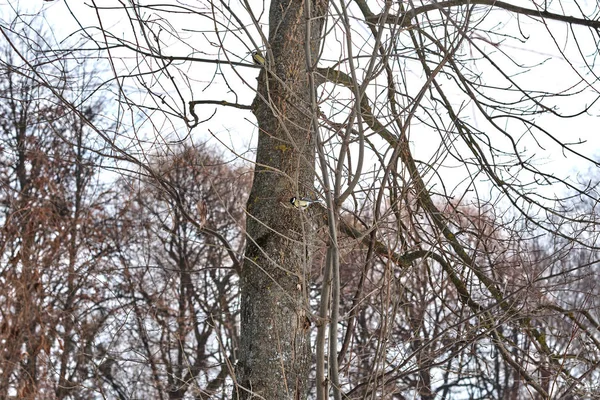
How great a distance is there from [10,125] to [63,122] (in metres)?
0.96

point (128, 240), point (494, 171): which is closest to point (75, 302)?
point (128, 240)

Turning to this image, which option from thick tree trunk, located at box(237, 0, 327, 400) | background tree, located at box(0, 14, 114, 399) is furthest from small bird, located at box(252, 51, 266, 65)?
background tree, located at box(0, 14, 114, 399)

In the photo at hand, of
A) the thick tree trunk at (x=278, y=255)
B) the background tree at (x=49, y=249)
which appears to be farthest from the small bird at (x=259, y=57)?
the background tree at (x=49, y=249)

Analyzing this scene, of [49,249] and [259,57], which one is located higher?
[49,249]

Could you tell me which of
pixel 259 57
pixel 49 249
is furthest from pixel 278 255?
pixel 49 249

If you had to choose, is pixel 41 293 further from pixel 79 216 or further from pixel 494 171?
pixel 494 171

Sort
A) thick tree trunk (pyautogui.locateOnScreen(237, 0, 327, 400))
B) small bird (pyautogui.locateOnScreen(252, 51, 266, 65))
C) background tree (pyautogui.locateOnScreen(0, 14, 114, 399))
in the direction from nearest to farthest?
small bird (pyautogui.locateOnScreen(252, 51, 266, 65)) < thick tree trunk (pyautogui.locateOnScreen(237, 0, 327, 400)) < background tree (pyautogui.locateOnScreen(0, 14, 114, 399))

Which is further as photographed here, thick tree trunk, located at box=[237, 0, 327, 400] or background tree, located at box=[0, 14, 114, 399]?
background tree, located at box=[0, 14, 114, 399]

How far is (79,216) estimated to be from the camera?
44.3ft

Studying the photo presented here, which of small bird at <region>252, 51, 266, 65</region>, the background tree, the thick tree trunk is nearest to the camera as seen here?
small bird at <region>252, 51, 266, 65</region>

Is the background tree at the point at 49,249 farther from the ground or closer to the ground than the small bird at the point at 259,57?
farther from the ground

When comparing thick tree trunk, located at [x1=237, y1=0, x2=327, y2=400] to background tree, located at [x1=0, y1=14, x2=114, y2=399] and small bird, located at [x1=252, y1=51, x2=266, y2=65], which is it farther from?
background tree, located at [x1=0, y1=14, x2=114, y2=399]

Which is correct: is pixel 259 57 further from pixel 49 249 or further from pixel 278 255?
pixel 49 249

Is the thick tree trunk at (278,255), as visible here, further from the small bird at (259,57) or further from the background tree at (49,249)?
the background tree at (49,249)
